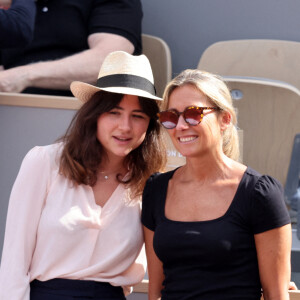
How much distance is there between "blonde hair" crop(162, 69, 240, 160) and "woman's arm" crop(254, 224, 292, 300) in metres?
0.35

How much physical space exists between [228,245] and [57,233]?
1.82ft

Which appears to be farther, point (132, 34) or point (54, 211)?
point (132, 34)

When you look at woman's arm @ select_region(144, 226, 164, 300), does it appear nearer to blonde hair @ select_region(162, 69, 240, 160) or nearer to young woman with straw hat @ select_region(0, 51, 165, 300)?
young woman with straw hat @ select_region(0, 51, 165, 300)

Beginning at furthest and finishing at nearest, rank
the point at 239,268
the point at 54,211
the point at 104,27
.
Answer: the point at 104,27, the point at 54,211, the point at 239,268

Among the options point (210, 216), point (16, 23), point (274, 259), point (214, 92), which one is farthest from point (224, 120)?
point (16, 23)

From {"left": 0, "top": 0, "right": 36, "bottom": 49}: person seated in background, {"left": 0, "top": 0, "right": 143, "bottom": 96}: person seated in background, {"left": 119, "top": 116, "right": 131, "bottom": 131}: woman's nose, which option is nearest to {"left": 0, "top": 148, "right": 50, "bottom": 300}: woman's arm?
{"left": 119, "top": 116, "right": 131, "bottom": 131}: woman's nose

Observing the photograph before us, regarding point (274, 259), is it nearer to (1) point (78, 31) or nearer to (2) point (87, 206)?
(2) point (87, 206)

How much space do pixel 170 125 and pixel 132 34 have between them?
151cm

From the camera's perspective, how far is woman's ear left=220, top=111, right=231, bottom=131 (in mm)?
1926

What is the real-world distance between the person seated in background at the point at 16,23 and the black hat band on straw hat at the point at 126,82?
0.78m

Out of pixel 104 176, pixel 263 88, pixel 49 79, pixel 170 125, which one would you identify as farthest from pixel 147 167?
pixel 49 79

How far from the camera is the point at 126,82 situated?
2.11 m

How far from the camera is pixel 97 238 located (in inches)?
79.8

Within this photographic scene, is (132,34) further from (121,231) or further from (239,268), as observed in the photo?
(239,268)
